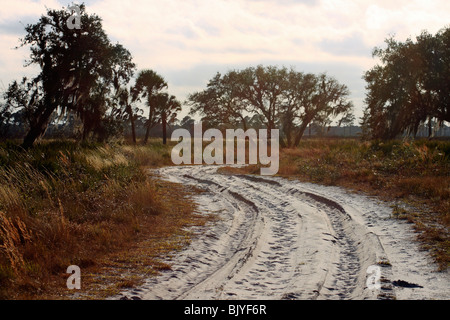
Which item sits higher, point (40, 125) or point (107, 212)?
point (40, 125)

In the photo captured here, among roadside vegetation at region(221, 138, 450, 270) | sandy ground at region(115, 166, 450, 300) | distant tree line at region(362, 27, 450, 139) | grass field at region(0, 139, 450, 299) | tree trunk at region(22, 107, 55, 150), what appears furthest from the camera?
distant tree line at region(362, 27, 450, 139)

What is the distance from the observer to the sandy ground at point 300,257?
498 centimetres

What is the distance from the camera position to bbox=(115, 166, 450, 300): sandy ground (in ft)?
16.4

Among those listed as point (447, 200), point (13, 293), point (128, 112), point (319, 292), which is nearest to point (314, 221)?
point (447, 200)

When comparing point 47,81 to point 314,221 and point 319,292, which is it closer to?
point 314,221

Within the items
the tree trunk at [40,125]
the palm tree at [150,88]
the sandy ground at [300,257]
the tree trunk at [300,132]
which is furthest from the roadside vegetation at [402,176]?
the palm tree at [150,88]

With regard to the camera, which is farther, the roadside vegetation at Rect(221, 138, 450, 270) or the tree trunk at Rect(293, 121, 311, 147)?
the tree trunk at Rect(293, 121, 311, 147)

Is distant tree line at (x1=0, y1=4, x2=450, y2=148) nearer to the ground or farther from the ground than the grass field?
farther from the ground

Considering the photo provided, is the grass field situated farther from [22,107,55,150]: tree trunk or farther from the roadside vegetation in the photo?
[22,107,55,150]: tree trunk

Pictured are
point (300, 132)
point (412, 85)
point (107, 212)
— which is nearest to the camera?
point (107, 212)

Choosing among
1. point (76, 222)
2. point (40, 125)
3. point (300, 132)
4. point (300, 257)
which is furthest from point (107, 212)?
point (300, 132)

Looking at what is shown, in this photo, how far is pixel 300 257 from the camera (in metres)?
6.44

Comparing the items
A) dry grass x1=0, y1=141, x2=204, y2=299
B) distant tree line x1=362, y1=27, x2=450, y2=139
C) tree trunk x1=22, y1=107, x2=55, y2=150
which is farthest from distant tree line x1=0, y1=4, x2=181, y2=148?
distant tree line x1=362, y1=27, x2=450, y2=139

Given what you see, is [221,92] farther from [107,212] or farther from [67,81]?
[107,212]
